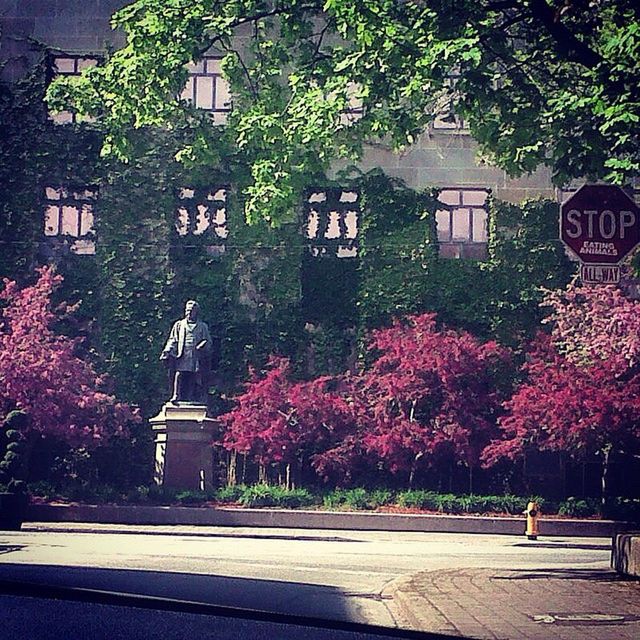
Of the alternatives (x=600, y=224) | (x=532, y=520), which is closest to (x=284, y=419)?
(x=532, y=520)

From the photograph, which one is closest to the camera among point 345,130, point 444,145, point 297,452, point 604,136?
point 604,136

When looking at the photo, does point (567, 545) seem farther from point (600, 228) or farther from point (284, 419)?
point (284, 419)

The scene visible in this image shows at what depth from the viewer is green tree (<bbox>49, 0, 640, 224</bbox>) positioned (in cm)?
1020

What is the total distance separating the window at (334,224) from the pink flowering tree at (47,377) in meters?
2.55

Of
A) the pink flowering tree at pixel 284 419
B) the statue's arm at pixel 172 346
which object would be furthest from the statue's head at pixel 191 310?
the pink flowering tree at pixel 284 419

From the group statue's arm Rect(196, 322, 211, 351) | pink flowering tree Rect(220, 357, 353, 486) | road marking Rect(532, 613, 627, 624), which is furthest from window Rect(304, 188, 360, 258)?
road marking Rect(532, 613, 627, 624)

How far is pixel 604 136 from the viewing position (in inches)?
398

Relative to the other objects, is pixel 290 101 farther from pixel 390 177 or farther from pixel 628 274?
pixel 628 274

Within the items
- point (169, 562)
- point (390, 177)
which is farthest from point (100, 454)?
point (390, 177)

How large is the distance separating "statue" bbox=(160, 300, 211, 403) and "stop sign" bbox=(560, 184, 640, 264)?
4.33m

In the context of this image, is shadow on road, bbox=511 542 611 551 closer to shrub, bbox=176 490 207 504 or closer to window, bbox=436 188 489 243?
window, bbox=436 188 489 243

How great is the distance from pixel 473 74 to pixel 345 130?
132 centimetres

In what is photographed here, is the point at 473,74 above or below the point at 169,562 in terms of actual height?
above

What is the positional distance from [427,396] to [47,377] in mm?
3893
